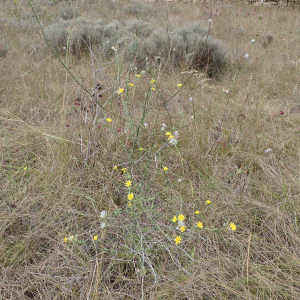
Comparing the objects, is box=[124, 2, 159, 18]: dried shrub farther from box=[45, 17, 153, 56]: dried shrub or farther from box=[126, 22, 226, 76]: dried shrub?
box=[126, 22, 226, 76]: dried shrub

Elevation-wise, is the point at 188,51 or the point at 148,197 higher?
the point at 188,51

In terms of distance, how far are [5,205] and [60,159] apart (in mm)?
469

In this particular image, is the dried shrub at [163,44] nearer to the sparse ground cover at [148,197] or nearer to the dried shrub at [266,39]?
the sparse ground cover at [148,197]

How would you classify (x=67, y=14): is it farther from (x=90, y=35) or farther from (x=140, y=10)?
(x=90, y=35)

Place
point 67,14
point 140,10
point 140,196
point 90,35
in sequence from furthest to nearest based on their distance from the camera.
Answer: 1. point 140,10
2. point 67,14
3. point 90,35
4. point 140,196

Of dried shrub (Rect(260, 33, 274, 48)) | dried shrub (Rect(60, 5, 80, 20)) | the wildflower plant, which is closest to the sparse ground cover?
the wildflower plant

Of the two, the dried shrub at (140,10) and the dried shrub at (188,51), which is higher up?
the dried shrub at (140,10)

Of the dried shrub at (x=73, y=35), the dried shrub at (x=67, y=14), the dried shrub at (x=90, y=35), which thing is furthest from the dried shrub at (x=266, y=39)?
the dried shrub at (x=67, y=14)

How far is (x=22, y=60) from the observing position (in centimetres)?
334

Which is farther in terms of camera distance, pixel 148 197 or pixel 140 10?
pixel 140 10

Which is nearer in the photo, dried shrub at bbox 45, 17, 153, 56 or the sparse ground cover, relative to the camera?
the sparse ground cover

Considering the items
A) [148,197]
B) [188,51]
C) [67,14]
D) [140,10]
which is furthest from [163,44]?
[140,10]

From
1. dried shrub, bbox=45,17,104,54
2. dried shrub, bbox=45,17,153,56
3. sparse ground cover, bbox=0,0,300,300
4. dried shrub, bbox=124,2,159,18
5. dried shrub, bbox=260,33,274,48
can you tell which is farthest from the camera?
dried shrub, bbox=124,2,159,18

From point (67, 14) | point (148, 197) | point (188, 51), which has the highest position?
point (67, 14)
